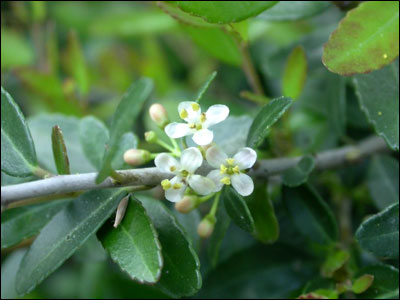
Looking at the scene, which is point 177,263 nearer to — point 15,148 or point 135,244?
point 135,244

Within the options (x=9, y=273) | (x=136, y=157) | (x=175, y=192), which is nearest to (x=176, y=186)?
(x=175, y=192)

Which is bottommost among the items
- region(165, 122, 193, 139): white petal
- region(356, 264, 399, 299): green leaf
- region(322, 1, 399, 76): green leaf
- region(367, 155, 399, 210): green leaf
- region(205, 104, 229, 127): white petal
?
region(356, 264, 399, 299): green leaf

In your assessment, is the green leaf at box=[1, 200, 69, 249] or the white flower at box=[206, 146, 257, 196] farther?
the green leaf at box=[1, 200, 69, 249]

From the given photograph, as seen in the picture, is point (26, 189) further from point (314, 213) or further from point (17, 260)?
point (314, 213)

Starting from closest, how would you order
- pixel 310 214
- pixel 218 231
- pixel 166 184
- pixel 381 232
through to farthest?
pixel 166 184 < pixel 381 232 < pixel 218 231 < pixel 310 214

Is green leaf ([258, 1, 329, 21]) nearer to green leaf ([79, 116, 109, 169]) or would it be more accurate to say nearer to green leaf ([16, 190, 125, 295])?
green leaf ([79, 116, 109, 169])

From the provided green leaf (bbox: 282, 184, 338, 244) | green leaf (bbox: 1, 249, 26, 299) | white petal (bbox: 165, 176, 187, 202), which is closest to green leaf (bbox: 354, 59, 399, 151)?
green leaf (bbox: 282, 184, 338, 244)

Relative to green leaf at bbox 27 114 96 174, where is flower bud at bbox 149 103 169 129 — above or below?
above
